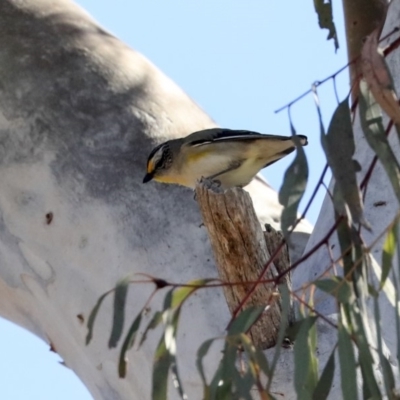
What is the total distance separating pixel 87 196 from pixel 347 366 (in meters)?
1.73

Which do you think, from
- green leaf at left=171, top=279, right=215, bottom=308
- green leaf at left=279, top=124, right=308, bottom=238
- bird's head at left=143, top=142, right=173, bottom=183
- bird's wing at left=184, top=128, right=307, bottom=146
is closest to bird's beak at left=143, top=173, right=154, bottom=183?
bird's head at left=143, top=142, right=173, bottom=183

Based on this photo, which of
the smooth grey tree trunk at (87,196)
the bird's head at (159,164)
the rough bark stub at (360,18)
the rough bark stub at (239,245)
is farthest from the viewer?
the rough bark stub at (360,18)

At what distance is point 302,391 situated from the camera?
6.48 ft

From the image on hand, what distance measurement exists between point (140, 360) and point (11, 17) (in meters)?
1.47

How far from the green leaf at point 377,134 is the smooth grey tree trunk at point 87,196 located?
114cm

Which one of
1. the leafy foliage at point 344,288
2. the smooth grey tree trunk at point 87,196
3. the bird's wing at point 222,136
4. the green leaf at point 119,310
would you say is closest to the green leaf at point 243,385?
the leafy foliage at point 344,288

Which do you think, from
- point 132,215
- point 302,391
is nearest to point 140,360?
point 132,215

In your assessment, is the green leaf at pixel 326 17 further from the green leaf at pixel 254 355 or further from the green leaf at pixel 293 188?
the green leaf at pixel 254 355

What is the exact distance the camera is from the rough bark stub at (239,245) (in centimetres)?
272

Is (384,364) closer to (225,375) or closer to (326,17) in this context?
(225,375)

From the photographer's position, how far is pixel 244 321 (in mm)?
2162

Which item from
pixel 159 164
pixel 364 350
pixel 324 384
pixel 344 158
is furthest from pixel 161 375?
pixel 159 164

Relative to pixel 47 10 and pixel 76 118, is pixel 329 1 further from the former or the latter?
pixel 47 10

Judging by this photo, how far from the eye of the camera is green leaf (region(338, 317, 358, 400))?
194 cm
